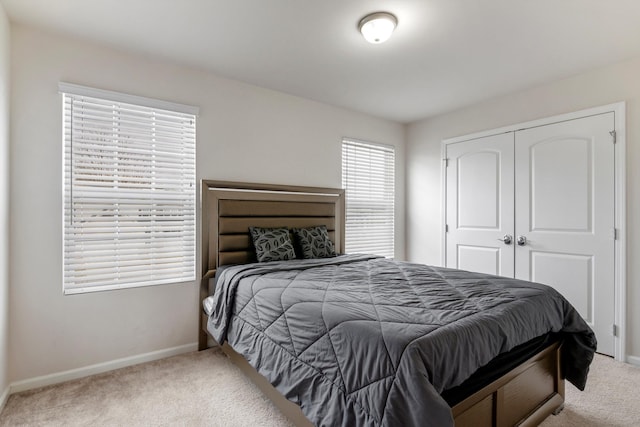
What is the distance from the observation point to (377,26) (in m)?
2.10

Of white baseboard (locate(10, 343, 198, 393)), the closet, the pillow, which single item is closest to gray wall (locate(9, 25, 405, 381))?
white baseboard (locate(10, 343, 198, 393))

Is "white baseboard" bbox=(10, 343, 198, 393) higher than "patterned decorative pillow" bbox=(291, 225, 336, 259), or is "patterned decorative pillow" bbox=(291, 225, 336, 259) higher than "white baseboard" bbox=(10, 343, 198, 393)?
"patterned decorative pillow" bbox=(291, 225, 336, 259)

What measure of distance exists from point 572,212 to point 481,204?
2.87 ft

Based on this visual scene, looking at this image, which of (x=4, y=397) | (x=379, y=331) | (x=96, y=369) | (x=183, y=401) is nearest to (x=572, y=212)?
(x=379, y=331)

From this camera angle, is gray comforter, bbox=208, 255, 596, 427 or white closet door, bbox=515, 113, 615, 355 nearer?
gray comforter, bbox=208, 255, 596, 427

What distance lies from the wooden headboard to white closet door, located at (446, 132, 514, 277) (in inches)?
69.2

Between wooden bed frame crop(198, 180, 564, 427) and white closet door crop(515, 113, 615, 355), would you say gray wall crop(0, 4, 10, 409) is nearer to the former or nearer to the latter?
wooden bed frame crop(198, 180, 564, 427)

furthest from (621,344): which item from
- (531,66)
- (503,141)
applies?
(531,66)

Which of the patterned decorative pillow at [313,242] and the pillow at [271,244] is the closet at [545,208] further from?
the pillow at [271,244]

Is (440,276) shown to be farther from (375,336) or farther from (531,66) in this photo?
(531,66)

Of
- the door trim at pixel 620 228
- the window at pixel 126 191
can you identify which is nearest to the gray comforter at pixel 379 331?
the window at pixel 126 191

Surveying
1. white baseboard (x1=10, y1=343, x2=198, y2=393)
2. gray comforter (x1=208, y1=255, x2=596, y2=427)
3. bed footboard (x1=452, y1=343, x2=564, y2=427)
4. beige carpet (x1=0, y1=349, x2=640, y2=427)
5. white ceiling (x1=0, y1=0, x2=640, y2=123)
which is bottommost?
beige carpet (x1=0, y1=349, x2=640, y2=427)

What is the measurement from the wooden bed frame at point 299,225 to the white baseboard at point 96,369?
228 millimetres

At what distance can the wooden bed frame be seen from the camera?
1.49 metres
